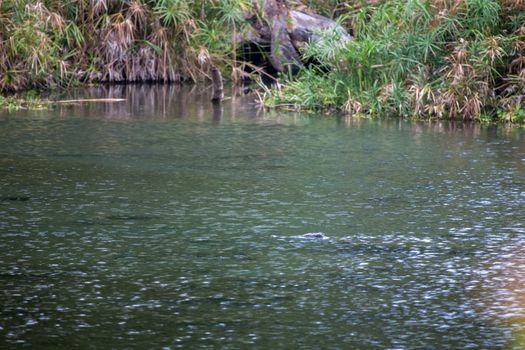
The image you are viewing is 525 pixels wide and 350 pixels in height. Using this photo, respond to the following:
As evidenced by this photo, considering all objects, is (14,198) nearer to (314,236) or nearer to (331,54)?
(314,236)

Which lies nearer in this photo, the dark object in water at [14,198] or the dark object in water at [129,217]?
the dark object in water at [129,217]

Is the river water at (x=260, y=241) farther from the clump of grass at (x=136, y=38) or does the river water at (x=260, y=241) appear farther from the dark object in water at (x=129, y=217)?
the clump of grass at (x=136, y=38)

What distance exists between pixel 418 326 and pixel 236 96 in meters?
10.4

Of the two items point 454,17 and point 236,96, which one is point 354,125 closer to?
point 454,17

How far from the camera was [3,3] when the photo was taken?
14062 millimetres

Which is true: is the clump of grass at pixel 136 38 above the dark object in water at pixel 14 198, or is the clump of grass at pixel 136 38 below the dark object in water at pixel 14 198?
above

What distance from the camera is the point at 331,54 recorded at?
1259 centimetres

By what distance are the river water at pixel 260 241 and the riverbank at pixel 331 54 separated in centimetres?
202

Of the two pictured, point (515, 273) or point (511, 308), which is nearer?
point (511, 308)

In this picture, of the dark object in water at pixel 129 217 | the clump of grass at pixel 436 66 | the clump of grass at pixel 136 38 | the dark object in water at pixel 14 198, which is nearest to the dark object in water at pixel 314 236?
the dark object in water at pixel 129 217

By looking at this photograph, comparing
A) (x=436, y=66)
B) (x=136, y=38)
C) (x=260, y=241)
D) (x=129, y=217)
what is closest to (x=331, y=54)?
(x=436, y=66)

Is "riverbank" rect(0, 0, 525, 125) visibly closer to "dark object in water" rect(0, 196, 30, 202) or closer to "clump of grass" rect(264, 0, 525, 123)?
"clump of grass" rect(264, 0, 525, 123)

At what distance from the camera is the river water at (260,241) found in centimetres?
403

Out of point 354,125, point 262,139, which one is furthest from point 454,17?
point 262,139
